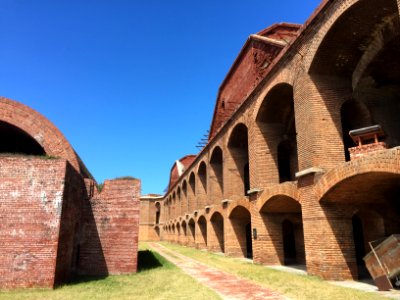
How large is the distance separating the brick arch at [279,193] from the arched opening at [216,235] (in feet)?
26.4

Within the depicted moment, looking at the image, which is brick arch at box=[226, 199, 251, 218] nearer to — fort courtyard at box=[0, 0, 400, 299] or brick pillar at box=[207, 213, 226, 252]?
fort courtyard at box=[0, 0, 400, 299]

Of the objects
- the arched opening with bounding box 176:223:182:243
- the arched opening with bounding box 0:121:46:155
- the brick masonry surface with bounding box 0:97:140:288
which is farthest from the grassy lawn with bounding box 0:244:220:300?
the arched opening with bounding box 176:223:182:243

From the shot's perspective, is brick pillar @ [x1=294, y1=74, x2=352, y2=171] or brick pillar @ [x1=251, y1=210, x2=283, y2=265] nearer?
brick pillar @ [x1=294, y1=74, x2=352, y2=171]

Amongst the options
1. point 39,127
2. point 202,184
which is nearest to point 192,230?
point 202,184

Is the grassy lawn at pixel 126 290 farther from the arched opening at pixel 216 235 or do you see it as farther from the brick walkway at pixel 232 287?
the arched opening at pixel 216 235

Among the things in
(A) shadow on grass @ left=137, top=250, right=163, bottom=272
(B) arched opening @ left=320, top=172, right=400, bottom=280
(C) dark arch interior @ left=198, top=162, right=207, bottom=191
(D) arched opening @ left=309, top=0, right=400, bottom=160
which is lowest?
(A) shadow on grass @ left=137, top=250, right=163, bottom=272

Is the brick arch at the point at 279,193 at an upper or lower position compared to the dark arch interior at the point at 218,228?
upper

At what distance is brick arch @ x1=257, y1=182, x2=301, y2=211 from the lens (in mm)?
10352

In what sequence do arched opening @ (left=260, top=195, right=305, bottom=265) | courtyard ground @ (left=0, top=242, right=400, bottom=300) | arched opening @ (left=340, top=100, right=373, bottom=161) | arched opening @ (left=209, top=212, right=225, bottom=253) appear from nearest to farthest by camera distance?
courtyard ground @ (left=0, top=242, right=400, bottom=300) → arched opening @ (left=340, top=100, right=373, bottom=161) → arched opening @ (left=260, top=195, right=305, bottom=265) → arched opening @ (left=209, top=212, right=225, bottom=253)

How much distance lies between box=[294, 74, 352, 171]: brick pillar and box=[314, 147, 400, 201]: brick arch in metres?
0.79

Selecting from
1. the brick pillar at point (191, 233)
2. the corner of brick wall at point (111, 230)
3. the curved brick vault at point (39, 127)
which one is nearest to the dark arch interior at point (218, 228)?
the brick pillar at point (191, 233)

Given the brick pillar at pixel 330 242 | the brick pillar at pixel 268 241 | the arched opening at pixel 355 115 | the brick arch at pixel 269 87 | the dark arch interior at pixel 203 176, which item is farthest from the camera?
the dark arch interior at pixel 203 176

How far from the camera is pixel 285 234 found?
17.4 m

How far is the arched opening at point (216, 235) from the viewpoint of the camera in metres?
20.4
